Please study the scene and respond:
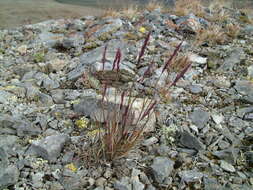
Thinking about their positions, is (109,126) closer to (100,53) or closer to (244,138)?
(244,138)

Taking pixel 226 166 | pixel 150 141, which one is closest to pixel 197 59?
pixel 150 141

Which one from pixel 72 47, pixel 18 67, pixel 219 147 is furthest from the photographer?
pixel 72 47

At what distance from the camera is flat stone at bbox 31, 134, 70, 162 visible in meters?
2.92

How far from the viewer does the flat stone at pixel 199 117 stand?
363 cm

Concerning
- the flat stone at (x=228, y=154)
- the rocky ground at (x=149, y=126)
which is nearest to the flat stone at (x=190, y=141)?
the rocky ground at (x=149, y=126)

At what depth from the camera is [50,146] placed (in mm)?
2973

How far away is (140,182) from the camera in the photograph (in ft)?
8.95

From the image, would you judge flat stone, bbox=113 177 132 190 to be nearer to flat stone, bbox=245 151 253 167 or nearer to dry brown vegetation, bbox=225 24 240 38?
flat stone, bbox=245 151 253 167

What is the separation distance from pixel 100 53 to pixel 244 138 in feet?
10.9

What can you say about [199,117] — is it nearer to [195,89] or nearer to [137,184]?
[195,89]

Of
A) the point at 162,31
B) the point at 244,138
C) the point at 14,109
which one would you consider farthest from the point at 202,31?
the point at 14,109

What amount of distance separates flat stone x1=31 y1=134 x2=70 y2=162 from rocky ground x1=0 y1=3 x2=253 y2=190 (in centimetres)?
1

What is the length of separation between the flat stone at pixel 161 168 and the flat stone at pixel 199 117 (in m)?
0.92

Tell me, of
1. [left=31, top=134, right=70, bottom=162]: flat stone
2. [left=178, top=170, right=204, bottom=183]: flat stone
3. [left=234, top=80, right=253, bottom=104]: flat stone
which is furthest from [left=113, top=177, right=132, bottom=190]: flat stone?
[left=234, top=80, right=253, bottom=104]: flat stone
